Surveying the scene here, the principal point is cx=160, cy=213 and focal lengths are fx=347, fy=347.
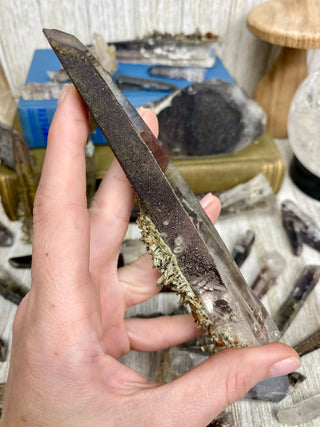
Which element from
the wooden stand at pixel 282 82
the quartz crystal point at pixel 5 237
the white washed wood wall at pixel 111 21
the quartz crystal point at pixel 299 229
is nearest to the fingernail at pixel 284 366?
the quartz crystal point at pixel 299 229

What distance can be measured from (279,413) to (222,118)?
2.27 feet

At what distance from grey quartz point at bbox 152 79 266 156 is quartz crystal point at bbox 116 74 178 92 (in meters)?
0.10

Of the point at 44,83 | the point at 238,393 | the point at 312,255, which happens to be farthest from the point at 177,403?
the point at 44,83

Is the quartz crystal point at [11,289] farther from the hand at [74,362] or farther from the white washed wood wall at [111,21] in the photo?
the white washed wood wall at [111,21]

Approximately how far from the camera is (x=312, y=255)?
910mm

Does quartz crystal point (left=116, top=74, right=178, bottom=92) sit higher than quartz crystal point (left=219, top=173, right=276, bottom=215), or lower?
higher

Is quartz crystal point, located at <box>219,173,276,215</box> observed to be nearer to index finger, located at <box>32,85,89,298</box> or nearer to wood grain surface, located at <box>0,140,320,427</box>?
wood grain surface, located at <box>0,140,320,427</box>

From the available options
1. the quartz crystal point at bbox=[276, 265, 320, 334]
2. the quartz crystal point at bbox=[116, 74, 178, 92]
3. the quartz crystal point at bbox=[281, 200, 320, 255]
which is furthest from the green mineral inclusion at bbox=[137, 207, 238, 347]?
the quartz crystal point at bbox=[116, 74, 178, 92]

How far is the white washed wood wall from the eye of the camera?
1.04 meters

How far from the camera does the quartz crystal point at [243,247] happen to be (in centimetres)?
88

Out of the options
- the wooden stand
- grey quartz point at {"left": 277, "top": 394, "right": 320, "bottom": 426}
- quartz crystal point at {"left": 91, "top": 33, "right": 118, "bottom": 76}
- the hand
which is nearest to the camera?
the hand

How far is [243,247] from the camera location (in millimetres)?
906

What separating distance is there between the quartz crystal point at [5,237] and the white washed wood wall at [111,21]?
1.67ft

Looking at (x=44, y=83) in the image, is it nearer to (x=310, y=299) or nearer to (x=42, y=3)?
(x=42, y=3)
